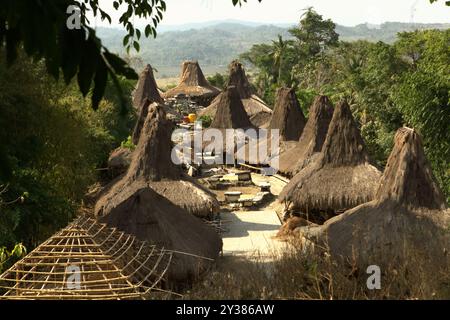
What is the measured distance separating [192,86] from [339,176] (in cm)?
2526

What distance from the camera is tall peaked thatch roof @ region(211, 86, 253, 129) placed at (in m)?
25.3

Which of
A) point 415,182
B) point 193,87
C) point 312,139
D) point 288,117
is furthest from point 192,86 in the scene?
point 415,182

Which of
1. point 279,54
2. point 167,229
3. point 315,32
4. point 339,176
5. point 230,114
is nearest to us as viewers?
point 167,229

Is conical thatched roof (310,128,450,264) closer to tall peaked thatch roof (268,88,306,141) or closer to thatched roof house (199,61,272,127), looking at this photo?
tall peaked thatch roof (268,88,306,141)

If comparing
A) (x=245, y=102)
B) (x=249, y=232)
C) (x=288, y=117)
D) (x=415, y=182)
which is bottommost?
(x=249, y=232)

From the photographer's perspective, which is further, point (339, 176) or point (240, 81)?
point (240, 81)

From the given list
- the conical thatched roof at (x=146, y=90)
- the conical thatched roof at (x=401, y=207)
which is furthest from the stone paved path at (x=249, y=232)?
the conical thatched roof at (x=146, y=90)

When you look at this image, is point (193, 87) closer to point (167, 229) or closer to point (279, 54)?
point (279, 54)

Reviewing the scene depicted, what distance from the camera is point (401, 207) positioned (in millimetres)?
11469

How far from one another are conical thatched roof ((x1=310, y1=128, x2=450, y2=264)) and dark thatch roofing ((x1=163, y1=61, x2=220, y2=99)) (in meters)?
27.1

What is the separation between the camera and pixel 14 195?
10.8 m

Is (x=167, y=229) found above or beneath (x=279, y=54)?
beneath

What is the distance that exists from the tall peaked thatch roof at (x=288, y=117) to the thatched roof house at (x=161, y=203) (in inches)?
335
